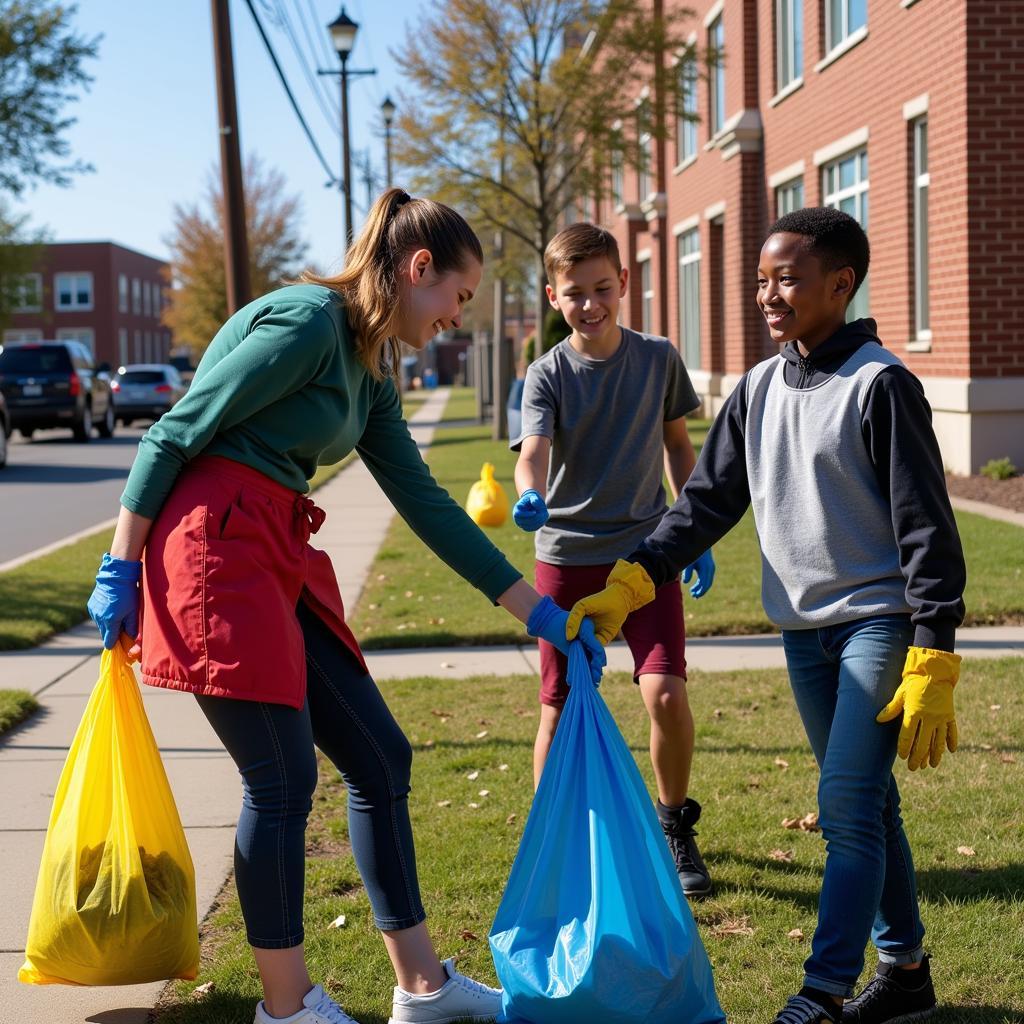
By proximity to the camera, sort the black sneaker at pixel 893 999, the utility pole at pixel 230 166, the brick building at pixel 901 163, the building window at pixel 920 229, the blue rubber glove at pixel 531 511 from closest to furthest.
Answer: the black sneaker at pixel 893 999 → the blue rubber glove at pixel 531 511 → the utility pole at pixel 230 166 → the brick building at pixel 901 163 → the building window at pixel 920 229

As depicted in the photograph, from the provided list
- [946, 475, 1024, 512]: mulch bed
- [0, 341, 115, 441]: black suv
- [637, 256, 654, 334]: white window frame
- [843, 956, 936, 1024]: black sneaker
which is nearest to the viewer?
[843, 956, 936, 1024]: black sneaker

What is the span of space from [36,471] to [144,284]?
6869 centimetres

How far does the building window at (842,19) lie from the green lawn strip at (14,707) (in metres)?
13.5

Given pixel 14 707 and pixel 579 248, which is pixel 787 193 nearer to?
pixel 14 707

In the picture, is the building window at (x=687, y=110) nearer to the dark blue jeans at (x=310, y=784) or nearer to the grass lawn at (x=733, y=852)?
the grass lawn at (x=733, y=852)

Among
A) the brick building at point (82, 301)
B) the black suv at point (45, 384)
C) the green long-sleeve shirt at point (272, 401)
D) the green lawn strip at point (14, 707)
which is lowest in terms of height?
the green lawn strip at point (14, 707)

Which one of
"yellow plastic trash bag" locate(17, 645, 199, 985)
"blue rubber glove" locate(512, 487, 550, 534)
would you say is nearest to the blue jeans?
"blue rubber glove" locate(512, 487, 550, 534)

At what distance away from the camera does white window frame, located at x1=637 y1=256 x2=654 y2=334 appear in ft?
107

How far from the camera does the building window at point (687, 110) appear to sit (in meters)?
22.8

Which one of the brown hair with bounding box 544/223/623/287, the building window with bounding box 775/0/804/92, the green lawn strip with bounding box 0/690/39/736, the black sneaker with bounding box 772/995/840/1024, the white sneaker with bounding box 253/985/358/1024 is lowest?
the white sneaker with bounding box 253/985/358/1024

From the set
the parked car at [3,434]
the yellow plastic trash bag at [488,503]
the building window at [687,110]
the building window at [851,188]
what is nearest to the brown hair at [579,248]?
the yellow plastic trash bag at [488,503]

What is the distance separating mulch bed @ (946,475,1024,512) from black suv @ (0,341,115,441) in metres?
19.4

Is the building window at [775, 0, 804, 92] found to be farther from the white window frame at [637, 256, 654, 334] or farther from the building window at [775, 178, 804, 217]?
the white window frame at [637, 256, 654, 334]

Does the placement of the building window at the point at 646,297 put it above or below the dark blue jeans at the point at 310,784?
above
